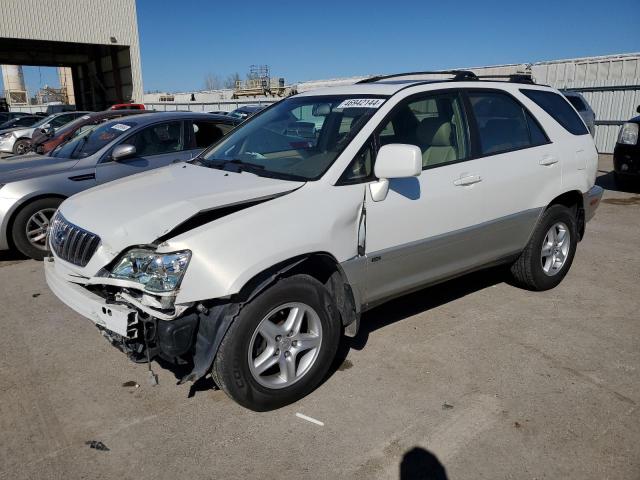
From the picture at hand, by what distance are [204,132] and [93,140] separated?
1376 mm

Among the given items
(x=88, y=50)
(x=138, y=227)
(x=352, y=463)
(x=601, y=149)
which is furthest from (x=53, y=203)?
(x=88, y=50)

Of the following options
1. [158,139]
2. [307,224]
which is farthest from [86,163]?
[307,224]

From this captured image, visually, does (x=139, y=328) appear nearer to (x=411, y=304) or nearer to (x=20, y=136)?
(x=411, y=304)

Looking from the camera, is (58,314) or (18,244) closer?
(58,314)

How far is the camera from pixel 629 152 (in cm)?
918

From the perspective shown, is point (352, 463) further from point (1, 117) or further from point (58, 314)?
point (1, 117)

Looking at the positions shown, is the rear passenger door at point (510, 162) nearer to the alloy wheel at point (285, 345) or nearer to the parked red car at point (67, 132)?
the alloy wheel at point (285, 345)

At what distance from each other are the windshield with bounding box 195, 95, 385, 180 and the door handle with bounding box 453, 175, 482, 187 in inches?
31.2

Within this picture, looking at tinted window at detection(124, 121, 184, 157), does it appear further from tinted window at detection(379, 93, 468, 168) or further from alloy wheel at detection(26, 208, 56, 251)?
tinted window at detection(379, 93, 468, 168)

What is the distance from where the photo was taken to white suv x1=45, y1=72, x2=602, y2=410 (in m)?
2.79

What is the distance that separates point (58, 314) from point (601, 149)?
1562 cm

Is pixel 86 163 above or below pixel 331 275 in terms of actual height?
above

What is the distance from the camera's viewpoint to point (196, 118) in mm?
6949

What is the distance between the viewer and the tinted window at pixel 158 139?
650cm
